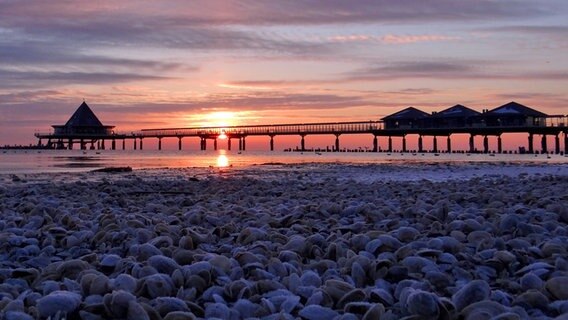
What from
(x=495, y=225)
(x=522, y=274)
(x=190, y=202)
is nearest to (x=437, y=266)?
(x=522, y=274)

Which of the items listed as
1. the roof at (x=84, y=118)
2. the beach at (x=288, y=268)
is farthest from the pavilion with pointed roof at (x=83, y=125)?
the beach at (x=288, y=268)

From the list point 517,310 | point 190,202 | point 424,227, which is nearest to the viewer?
point 517,310

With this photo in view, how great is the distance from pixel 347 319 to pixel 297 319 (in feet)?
0.70

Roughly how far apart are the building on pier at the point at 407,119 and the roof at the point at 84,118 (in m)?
51.9

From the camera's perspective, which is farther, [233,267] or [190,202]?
[190,202]

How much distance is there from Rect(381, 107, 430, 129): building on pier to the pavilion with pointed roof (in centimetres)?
5124

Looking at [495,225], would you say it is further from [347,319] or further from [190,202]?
[190,202]

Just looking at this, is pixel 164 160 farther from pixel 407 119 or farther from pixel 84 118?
pixel 84 118

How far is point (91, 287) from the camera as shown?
8.48 ft

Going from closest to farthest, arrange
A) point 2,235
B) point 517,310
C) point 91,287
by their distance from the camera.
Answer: point 517,310 → point 91,287 → point 2,235

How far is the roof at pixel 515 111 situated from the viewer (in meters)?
65.3

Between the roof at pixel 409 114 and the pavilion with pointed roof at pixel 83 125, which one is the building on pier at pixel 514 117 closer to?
the roof at pixel 409 114

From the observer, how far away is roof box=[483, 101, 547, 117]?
6531 centimetres

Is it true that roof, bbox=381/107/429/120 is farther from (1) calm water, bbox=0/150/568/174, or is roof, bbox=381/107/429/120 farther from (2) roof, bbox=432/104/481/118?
(1) calm water, bbox=0/150/568/174
